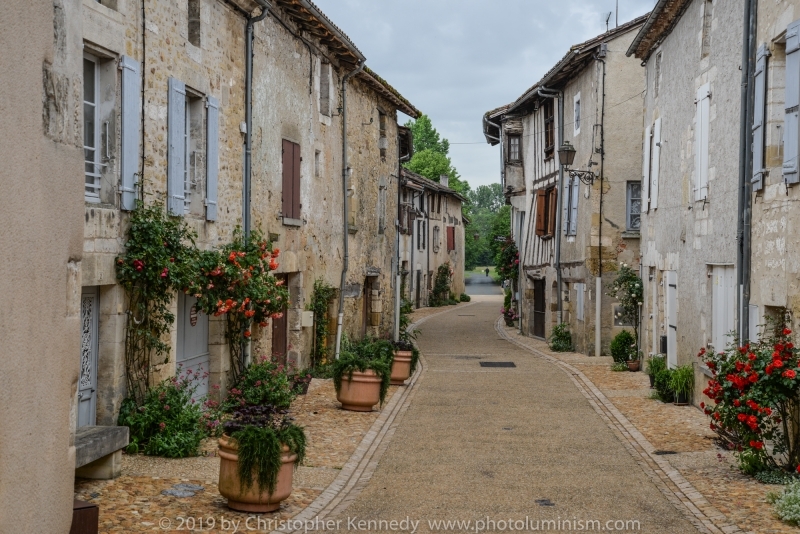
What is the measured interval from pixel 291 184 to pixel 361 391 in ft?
12.3

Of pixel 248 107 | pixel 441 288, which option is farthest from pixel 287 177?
pixel 441 288

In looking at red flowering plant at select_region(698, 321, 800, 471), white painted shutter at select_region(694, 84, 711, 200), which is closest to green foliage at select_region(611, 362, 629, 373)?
white painted shutter at select_region(694, 84, 711, 200)

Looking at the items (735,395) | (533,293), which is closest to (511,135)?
(533,293)

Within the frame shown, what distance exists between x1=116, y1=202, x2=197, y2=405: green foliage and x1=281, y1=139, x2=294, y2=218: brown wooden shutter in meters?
4.37

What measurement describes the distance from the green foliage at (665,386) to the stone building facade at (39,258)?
10.7 m

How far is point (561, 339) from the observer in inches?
925

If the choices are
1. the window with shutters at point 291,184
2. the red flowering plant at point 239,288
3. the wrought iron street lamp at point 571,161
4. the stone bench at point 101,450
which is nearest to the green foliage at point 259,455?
the stone bench at point 101,450

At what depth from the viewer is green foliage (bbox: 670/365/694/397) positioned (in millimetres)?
13336

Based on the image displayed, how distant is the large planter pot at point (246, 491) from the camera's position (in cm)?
721

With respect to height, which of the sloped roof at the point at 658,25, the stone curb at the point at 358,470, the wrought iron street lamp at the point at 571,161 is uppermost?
the sloped roof at the point at 658,25

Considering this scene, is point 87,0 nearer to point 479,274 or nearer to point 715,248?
point 715,248

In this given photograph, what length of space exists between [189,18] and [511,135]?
19.1 meters

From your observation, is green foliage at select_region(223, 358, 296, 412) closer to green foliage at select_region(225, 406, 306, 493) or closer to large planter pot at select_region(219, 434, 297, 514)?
large planter pot at select_region(219, 434, 297, 514)

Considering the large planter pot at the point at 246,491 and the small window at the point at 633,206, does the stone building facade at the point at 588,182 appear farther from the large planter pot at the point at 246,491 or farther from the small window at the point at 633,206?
the large planter pot at the point at 246,491
